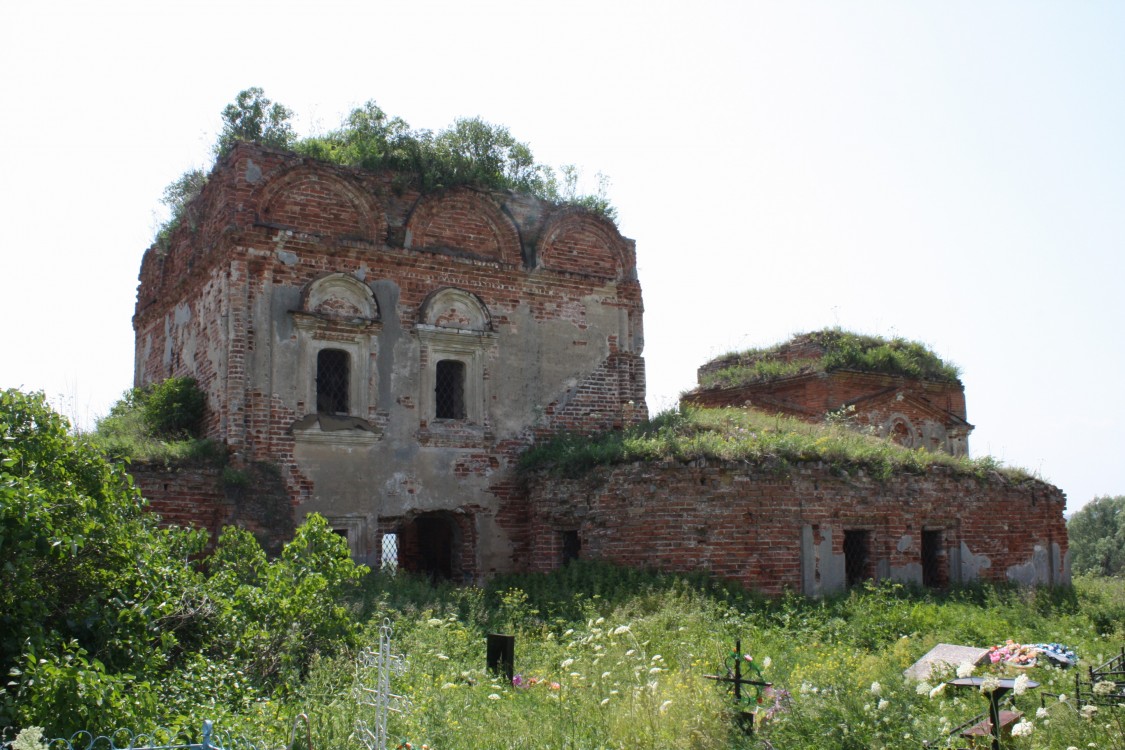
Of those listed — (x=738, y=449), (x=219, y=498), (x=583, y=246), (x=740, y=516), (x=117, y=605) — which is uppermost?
(x=583, y=246)

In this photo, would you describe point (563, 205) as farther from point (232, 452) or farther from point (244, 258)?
point (232, 452)

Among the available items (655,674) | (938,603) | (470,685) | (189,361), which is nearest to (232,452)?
(189,361)

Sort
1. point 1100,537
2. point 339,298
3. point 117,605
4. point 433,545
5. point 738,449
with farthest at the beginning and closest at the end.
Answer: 1. point 1100,537
2. point 433,545
3. point 339,298
4. point 738,449
5. point 117,605

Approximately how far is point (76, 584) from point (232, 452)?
6606 mm

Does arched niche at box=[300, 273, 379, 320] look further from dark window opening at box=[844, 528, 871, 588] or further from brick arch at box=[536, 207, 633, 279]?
dark window opening at box=[844, 528, 871, 588]

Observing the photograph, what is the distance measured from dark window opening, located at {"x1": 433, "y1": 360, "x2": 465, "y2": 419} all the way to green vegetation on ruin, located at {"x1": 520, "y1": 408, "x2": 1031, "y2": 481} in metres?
1.28

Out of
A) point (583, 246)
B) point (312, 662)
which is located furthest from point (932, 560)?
point (312, 662)

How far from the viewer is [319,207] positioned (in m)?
15.4

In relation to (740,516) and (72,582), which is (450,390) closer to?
(740,516)

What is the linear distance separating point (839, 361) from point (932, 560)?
7.68 m

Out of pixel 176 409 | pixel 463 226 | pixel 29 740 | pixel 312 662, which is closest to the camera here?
pixel 29 740

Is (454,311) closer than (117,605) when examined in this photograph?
No

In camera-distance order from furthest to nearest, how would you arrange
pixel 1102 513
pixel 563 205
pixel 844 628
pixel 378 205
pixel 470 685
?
pixel 1102 513
pixel 563 205
pixel 378 205
pixel 844 628
pixel 470 685

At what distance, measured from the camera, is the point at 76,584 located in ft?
24.6
